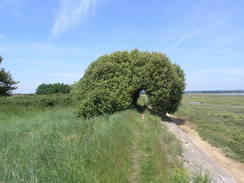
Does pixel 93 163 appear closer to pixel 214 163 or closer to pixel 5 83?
pixel 214 163

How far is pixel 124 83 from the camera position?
37.0 feet

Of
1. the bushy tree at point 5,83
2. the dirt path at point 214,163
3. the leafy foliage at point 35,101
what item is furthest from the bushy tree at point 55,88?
the dirt path at point 214,163

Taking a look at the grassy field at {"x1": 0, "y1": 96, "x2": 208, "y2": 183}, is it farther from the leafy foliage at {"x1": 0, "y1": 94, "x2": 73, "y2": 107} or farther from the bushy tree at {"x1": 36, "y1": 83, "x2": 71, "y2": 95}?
the bushy tree at {"x1": 36, "y1": 83, "x2": 71, "y2": 95}

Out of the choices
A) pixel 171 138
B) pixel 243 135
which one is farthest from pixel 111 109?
pixel 243 135

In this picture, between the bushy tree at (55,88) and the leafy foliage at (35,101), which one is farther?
the bushy tree at (55,88)

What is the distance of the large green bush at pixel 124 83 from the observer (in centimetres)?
1103

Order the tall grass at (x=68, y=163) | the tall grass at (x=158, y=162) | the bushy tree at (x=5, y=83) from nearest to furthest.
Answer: the tall grass at (x=68, y=163), the tall grass at (x=158, y=162), the bushy tree at (x=5, y=83)

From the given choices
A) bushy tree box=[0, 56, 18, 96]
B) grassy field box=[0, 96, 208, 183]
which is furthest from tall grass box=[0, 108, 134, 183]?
bushy tree box=[0, 56, 18, 96]

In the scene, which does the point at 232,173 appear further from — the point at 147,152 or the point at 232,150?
the point at 147,152

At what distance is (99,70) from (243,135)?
10293 mm

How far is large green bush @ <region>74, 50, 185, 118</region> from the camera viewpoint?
11.0 meters

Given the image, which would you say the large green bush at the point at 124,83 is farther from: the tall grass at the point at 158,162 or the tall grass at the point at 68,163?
the tall grass at the point at 68,163

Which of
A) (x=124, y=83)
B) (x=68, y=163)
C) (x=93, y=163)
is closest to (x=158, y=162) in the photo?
(x=93, y=163)

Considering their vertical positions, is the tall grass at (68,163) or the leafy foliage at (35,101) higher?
the leafy foliage at (35,101)
